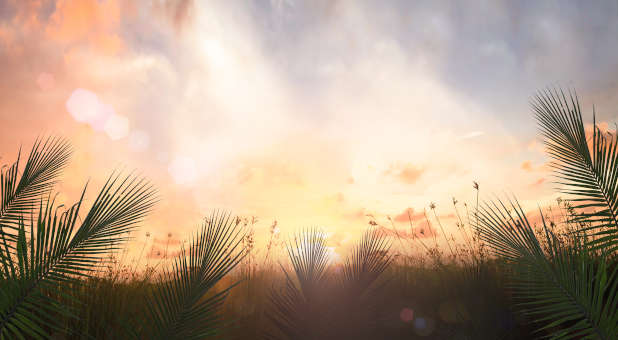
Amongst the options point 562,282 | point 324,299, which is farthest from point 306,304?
point 562,282

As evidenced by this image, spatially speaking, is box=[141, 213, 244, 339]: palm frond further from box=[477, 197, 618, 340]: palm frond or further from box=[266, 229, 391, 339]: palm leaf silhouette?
box=[477, 197, 618, 340]: palm frond

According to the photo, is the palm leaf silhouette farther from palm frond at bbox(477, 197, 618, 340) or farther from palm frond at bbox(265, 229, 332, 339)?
palm frond at bbox(477, 197, 618, 340)

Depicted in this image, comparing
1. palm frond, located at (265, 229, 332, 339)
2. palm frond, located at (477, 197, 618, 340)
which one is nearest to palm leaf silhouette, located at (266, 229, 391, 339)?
palm frond, located at (265, 229, 332, 339)

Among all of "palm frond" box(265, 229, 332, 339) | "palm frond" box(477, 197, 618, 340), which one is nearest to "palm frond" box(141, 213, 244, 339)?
"palm frond" box(265, 229, 332, 339)

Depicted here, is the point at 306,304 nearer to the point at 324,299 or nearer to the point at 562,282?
the point at 324,299

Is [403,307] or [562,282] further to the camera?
A: [403,307]

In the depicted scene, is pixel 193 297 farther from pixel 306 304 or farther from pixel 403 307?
pixel 403 307

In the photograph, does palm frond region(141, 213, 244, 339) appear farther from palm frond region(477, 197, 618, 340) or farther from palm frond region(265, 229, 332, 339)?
palm frond region(477, 197, 618, 340)

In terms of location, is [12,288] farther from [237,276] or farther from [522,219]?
[237,276]

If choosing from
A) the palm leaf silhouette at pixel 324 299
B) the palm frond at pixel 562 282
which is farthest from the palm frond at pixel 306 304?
the palm frond at pixel 562 282

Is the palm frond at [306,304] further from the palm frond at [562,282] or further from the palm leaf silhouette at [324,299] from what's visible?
the palm frond at [562,282]

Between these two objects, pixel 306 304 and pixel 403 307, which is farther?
pixel 403 307

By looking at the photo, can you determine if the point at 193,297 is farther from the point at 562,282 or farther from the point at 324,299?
the point at 562,282

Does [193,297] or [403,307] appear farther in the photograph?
[403,307]
